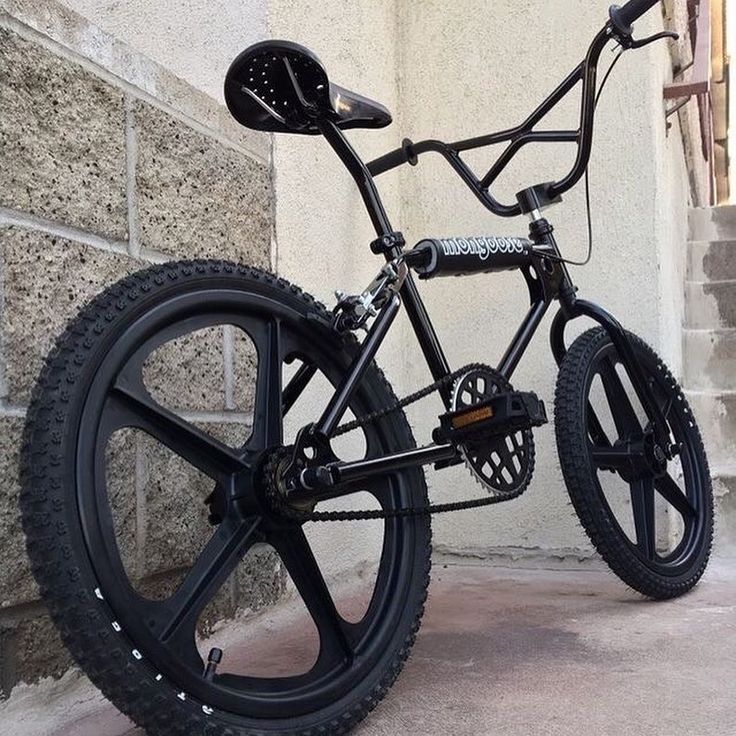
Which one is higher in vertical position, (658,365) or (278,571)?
(658,365)

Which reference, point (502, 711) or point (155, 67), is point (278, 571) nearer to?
point (502, 711)

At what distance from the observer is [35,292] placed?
1.24 m

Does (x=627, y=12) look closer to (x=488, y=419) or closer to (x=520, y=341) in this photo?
(x=520, y=341)

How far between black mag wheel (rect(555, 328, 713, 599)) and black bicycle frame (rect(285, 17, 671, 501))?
0.07 meters

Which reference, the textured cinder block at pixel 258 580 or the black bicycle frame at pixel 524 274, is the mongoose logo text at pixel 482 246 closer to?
the black bicycle frame at pixel 524 274

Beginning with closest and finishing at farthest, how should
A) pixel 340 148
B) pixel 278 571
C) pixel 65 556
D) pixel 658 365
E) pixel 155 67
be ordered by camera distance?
pixel 65 556 → pixel 340 148 → pixel 155 67 → pixel 278 571 → pixel 658 365

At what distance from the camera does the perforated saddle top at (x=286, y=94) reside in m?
1.32

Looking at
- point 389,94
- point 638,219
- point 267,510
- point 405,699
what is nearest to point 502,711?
point 405,699

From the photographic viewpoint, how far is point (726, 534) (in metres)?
2.36

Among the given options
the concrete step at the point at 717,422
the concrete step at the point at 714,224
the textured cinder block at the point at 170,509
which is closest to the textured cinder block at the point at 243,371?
the textured cinder block at the point at 170,509

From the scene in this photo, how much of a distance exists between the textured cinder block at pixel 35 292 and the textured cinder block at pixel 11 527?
58 mm

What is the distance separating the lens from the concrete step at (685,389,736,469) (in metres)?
2.61

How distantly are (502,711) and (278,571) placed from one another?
2.40ft

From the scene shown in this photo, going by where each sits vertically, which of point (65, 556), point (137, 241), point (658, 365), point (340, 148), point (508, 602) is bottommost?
point (508, 602)
